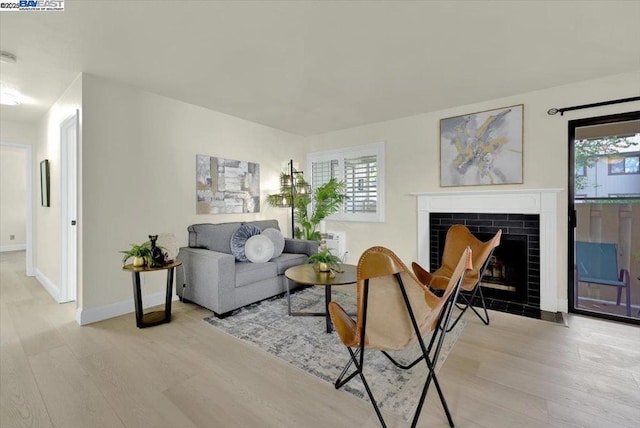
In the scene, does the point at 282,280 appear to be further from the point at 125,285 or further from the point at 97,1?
the point at 97,1

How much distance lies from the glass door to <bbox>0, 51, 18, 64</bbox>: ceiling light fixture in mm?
5450

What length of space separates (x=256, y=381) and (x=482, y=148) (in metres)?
3.55

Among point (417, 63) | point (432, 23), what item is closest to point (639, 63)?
point (417, 63)

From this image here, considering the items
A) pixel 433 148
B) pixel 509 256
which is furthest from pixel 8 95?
pixel 509 256

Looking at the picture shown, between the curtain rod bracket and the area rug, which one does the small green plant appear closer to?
the area rug

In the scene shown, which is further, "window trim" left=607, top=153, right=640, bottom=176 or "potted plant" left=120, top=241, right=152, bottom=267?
"window trim" left=607, top=153, right=640, bottom=176

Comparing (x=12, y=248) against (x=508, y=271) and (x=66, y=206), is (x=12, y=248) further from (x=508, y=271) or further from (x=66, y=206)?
(x=508, y=271)

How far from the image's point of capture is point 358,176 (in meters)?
4.68

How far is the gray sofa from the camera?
2859mm

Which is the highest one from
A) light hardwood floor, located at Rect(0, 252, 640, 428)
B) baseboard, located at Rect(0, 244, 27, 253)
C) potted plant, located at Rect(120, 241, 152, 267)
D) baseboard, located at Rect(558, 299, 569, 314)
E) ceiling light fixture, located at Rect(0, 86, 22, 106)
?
ceiling light fixture, located at Rect(0, 86, 22, 106)

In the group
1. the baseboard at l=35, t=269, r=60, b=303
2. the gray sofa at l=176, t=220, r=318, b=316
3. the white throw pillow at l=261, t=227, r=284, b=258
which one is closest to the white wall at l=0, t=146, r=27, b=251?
the baseboard at l=35, t=269, r=60, b=303

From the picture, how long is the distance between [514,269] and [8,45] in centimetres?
548

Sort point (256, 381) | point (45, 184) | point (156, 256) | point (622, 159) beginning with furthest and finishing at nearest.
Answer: point (45, 184), point (622, 159), point (156, 256), point (256, 381)

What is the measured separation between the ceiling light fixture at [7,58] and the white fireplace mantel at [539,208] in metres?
4.63
